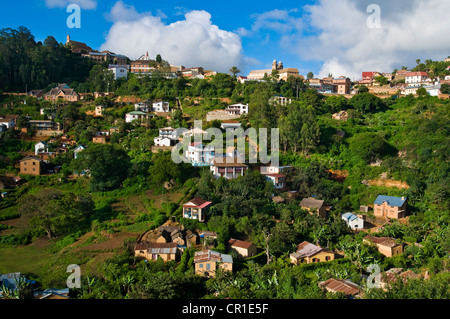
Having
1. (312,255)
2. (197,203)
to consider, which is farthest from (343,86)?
(312,255)

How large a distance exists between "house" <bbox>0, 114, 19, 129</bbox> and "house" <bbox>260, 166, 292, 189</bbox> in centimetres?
2288

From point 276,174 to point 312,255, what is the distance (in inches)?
345

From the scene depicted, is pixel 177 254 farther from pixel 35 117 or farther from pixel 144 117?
pixel 35 117

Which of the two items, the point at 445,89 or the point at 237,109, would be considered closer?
the point at 237,109

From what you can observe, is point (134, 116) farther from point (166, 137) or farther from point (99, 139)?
point (166, 137)

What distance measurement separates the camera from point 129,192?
75.5ft

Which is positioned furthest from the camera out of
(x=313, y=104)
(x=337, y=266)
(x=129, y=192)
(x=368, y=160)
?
(x=313, y=104)

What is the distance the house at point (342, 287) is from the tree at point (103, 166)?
49.9ft

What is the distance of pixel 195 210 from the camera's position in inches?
755

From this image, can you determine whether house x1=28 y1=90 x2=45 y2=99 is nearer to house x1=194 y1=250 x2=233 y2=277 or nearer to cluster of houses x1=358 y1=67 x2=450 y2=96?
house x1=194 y1=250 x2=233 y2=277

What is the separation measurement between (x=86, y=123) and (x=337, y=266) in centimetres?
2620

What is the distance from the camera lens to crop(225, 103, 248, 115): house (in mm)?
34688

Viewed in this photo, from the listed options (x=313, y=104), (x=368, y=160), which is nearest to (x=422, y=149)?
(x=368, y=160)

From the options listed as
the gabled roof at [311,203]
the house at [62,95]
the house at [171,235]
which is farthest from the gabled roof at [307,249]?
the house at [62,95]
